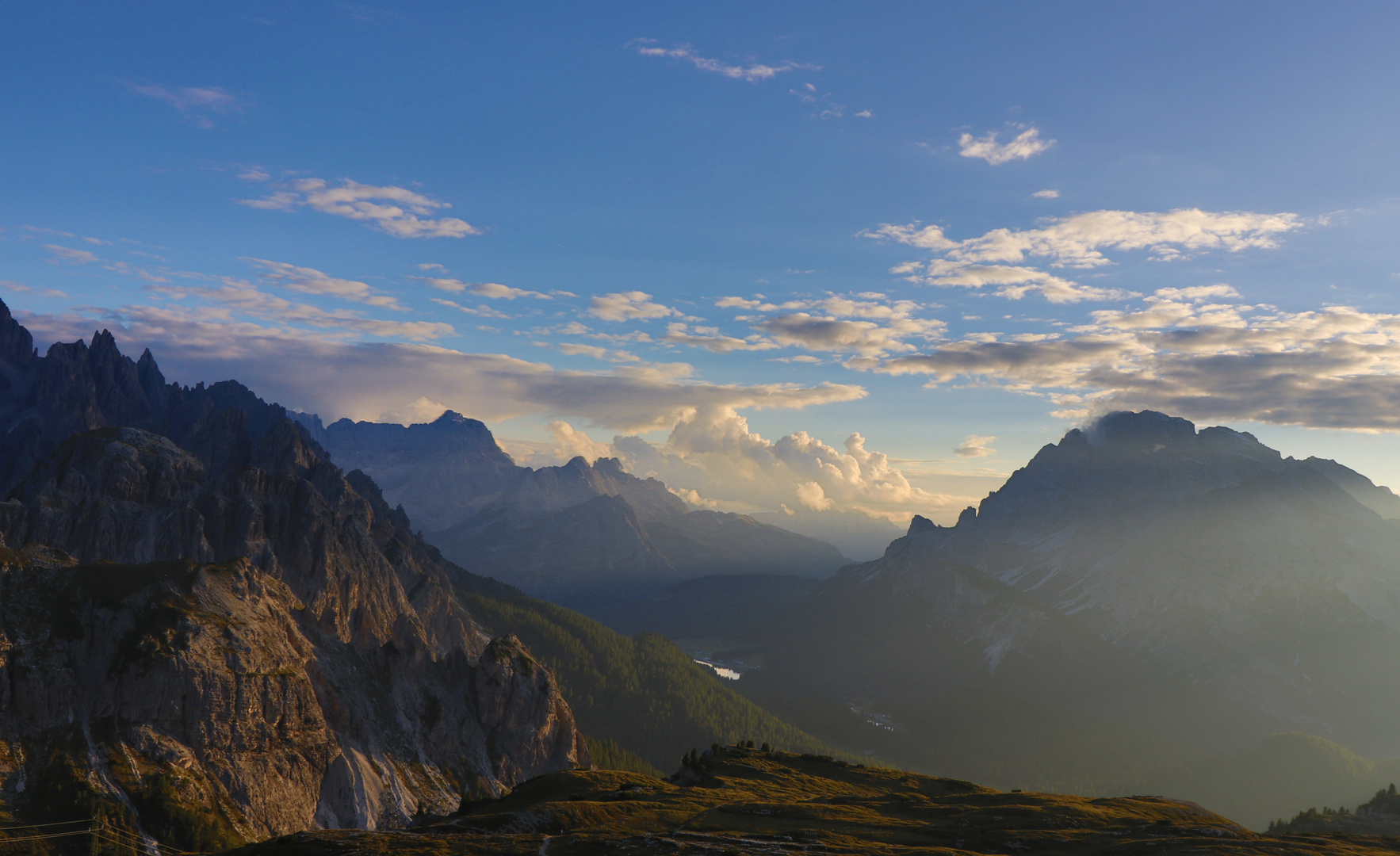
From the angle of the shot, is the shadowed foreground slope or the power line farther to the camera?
the power line

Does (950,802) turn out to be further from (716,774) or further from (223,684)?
(223,684)

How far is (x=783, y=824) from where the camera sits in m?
119

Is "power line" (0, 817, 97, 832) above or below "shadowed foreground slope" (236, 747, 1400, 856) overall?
below

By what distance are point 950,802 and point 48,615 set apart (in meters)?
187

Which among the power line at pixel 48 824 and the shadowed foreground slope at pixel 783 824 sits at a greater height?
the shadowed foreground slope at pixel 783 824

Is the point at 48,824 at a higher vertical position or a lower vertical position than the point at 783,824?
lower

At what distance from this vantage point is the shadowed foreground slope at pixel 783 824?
92.6m

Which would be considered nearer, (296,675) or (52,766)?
(52,766)

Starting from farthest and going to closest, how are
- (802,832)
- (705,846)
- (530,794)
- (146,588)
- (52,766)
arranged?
(146,588) → (530,794) → (52,766) → (802,832) → (705,846)

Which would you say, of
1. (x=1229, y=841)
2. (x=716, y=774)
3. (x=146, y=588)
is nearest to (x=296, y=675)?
(x=146, y=588)

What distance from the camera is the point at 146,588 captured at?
166 m

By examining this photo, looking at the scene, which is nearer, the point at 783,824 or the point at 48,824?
the point at 783,824

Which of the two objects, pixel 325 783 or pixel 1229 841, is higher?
pixel 1229 841

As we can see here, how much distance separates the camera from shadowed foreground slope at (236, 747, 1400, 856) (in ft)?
304
